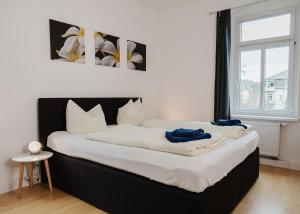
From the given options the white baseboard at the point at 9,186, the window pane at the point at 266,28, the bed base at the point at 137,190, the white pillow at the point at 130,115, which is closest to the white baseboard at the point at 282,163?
the bed base at the point at 137,190

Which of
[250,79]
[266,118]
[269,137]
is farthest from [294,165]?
[250,79]

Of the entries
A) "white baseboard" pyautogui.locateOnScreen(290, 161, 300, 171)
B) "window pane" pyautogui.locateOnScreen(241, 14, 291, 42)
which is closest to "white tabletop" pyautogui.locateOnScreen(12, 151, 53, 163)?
"white baseboard" pyautogui.locateOnScreen(290, 161, 300, 171)

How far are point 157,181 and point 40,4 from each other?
2515 millimetres

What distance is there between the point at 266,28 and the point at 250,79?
0.85 m

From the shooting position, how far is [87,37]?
3.24 meters

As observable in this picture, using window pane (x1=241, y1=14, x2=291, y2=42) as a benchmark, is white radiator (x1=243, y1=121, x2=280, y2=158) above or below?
below

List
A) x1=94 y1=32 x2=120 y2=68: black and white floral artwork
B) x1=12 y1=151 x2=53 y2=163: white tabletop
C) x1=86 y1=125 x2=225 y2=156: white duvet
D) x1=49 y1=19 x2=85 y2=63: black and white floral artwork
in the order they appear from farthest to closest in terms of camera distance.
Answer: x1=94 y1=32 x2=120 y2=68: black and white floral artwork < x1=49 y1=19 x2=85 y2=63: black and white floral artwork < x1=12 y1=151 x2=53 y2=163: white tabletop < x1=86 y1=125 x2=225 y2=156: white duvet

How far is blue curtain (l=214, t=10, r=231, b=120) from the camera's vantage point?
3709 mm

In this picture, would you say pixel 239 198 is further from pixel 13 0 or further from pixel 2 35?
pixel 13 0

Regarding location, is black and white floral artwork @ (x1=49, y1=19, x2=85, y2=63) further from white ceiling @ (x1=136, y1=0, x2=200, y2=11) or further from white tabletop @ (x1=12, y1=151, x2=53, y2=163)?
white ceiling @ (x1=136, y1=0, x2=200, y2=11)

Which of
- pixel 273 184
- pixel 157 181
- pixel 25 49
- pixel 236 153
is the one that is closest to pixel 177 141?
pixel 157 181

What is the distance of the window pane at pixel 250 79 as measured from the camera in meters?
3.75

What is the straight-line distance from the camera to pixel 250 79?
3.82 metres

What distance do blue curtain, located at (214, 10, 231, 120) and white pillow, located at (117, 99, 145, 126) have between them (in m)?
1.34
